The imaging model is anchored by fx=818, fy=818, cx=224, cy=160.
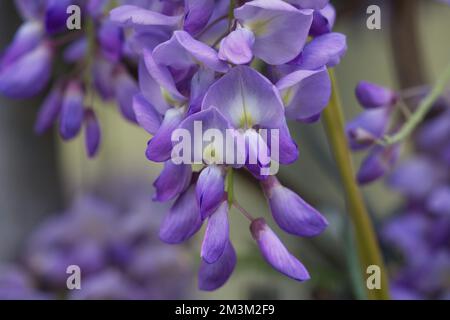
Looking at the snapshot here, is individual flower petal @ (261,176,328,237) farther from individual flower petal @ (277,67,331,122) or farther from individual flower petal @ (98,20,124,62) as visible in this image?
individual flower petal @ (98,20,124,62)

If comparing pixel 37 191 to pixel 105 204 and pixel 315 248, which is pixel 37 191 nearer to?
pixel 105 204

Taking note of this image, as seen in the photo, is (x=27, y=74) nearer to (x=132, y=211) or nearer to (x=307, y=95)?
(x=307, y=95)

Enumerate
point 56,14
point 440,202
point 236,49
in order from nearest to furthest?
point 236,49, point 56,14, point 440,202

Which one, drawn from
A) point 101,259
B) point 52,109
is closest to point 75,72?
point 52,109

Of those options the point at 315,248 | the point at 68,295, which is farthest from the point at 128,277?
the point at 315,248

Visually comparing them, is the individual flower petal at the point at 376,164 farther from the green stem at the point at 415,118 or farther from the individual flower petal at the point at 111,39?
the individual flower petal at the point at 111,39

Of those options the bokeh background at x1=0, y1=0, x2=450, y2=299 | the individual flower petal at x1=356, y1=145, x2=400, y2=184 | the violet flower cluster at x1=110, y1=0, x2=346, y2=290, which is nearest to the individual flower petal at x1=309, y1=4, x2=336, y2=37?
the violet flower cluster at x1=110, y1=0, x2=346, y2=290
